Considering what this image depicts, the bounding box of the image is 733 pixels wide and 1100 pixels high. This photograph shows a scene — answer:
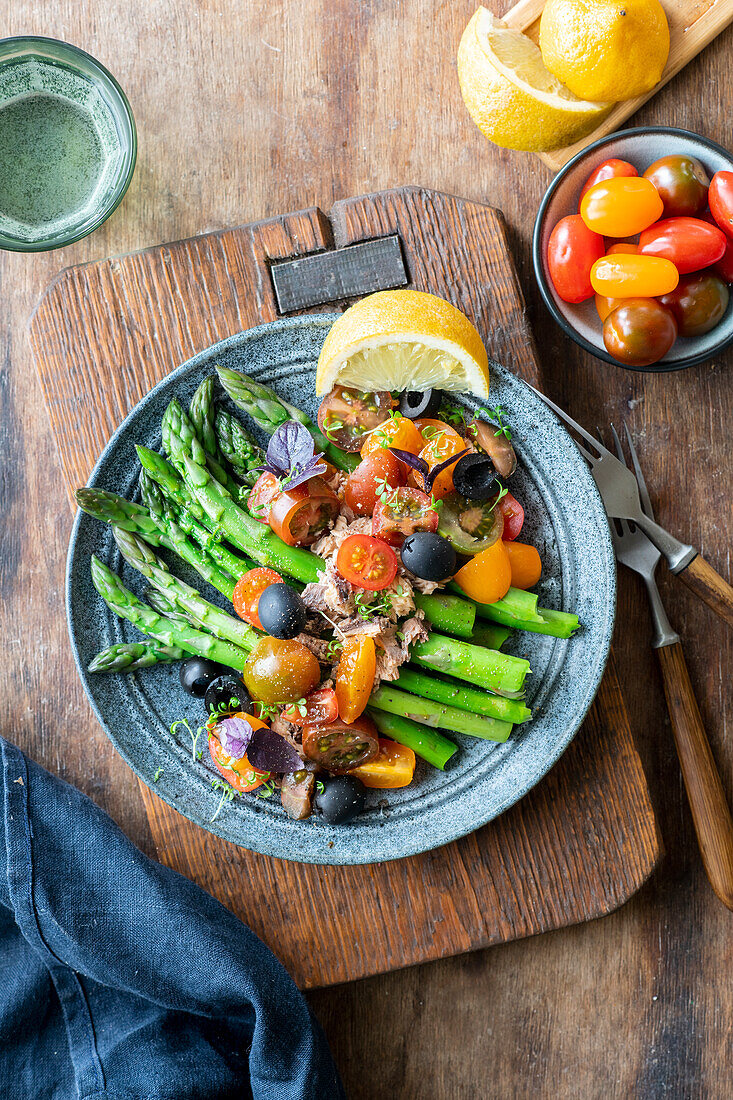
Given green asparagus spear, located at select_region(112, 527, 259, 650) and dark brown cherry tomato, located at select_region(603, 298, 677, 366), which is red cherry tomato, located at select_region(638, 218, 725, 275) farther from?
green asparagus spear, located at select_region(112, 527, 259, 650)

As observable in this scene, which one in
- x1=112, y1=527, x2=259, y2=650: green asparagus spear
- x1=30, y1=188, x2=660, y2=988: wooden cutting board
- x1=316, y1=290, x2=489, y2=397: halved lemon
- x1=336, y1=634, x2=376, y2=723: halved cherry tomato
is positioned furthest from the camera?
x1=30, y1=188, x2=660, y2=988: wooden cutting board

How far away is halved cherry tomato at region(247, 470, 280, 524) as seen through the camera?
2.41m

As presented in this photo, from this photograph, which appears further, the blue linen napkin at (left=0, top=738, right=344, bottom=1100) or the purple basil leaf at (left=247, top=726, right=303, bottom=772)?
the blue linen napkin at (left=0, top=738, right=344, bottom=1100)

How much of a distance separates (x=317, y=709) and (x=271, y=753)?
0.65 ft

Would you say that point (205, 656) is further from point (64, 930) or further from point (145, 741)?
point (64, 930)

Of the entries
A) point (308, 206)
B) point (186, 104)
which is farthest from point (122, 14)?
point (308, 206)

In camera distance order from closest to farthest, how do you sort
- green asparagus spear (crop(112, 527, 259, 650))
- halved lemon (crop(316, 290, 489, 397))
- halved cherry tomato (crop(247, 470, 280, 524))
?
1. halved lemon (crop(316, 290, 489, 397))
2. halved cherry tomato (crop(247, 470, 280, 524))
3. green asparagus spear (crop(112, 527, 259, 650))

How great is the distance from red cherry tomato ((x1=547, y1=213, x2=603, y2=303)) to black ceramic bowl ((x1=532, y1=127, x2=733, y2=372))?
0.16 feet

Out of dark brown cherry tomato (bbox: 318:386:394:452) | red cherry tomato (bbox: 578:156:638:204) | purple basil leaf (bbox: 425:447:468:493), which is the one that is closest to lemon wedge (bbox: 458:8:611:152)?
red cherry tomato (bbox: 578:156:638:204)

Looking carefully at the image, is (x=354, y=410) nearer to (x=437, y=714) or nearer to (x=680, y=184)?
(x=437, y=714)

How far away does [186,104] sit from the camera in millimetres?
2795

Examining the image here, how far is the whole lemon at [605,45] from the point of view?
2314 mm

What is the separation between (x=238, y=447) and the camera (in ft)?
8.35

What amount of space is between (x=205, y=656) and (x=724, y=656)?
177 cm
